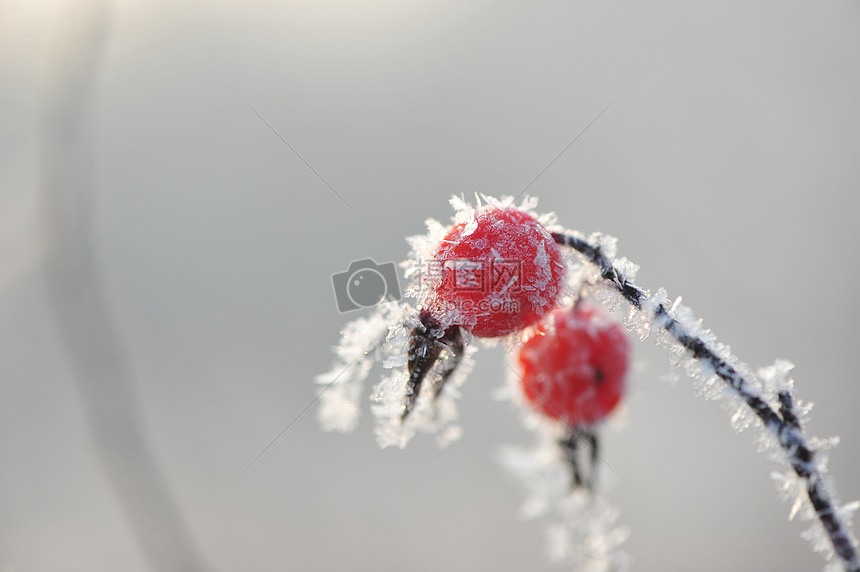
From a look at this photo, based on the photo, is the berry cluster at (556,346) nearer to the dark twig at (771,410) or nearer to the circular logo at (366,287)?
the dark twig at (771,410)

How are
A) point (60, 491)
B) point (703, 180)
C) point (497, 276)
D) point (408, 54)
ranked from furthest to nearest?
point (408, 54)
point (703, 180)
point (60, 491)
point (497, 276)

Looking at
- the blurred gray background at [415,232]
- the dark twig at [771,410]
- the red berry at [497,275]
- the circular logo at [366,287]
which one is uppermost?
the blurred gray background at [415,232]

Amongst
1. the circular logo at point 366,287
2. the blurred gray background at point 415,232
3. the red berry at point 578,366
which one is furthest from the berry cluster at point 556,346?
the blurred gray background at point 415,232

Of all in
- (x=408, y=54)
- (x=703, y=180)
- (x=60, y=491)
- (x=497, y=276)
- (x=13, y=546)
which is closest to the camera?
(x=497, y=276)

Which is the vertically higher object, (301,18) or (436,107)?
(301,18)

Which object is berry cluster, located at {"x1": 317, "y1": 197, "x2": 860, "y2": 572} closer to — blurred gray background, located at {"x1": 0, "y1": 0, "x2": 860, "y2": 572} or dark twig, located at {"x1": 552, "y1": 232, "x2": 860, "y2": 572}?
dark twig, located at {"x1": 552, "y1": 232, "x2": 860, "y2": 572}

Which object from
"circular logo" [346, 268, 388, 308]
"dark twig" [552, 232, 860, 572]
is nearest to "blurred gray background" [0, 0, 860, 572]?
"circular logo" [346, 268, 388, 308]

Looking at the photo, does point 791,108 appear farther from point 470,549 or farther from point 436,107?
point 470,549

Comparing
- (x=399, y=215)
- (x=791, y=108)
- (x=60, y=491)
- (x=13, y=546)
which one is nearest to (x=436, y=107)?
(x=399, y=215)
